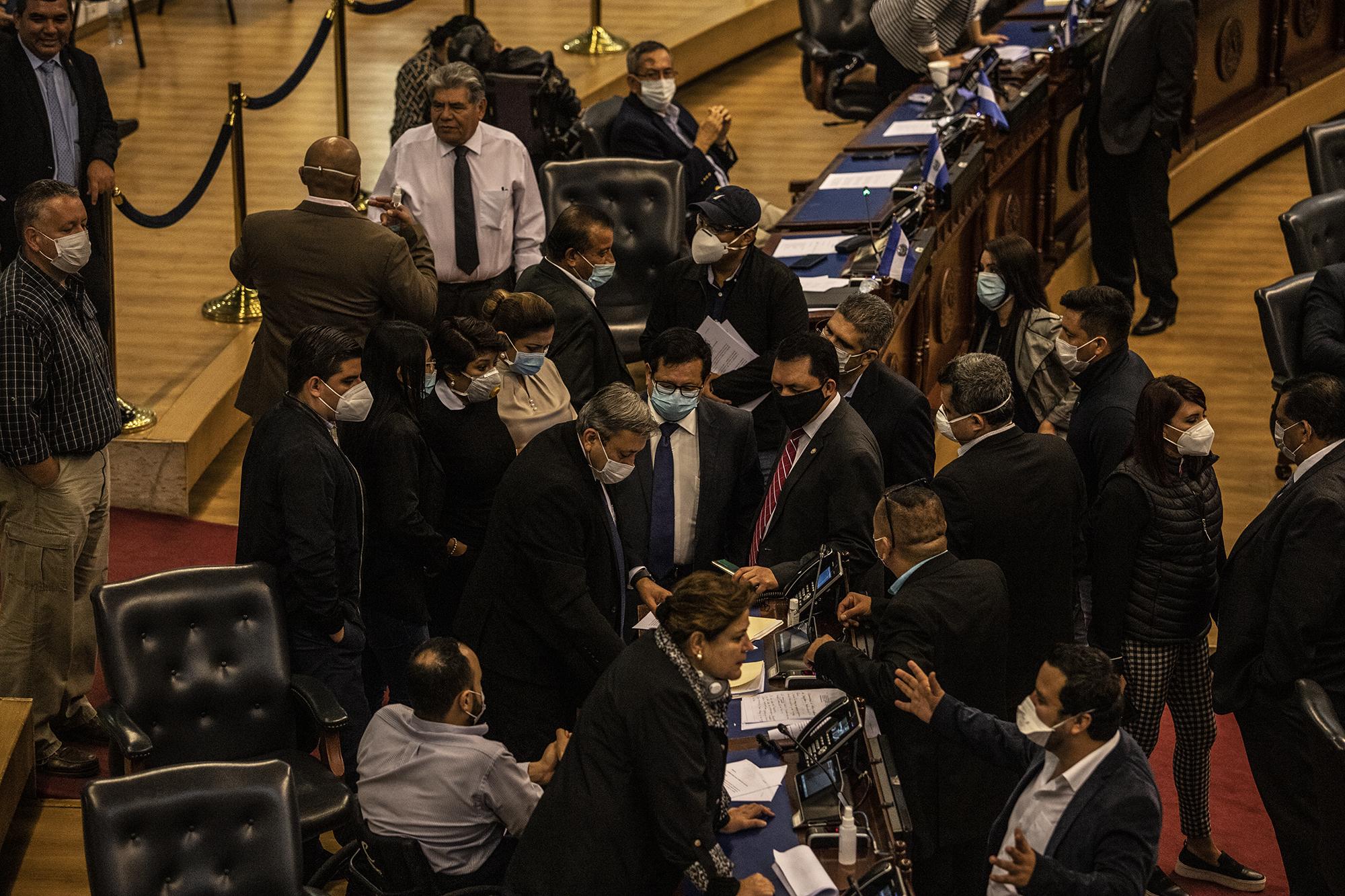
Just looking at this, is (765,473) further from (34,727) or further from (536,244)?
(34,727)

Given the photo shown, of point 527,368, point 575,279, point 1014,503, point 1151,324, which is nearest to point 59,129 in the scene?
point 575,279

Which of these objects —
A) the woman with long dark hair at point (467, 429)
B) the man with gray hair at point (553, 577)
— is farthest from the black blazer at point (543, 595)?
the woman with long dark hair at point (467, 429)

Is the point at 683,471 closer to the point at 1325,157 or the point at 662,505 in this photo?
the point at 662,505

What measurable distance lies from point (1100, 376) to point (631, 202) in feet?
7.51

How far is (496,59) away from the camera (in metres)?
7.57

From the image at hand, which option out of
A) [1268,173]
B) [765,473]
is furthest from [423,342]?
[1268,173]

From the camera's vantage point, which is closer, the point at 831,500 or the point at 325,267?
the point at 831,500

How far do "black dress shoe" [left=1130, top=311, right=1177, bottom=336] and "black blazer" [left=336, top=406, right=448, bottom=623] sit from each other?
515 centimetres

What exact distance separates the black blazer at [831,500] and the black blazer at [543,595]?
0.51 metres

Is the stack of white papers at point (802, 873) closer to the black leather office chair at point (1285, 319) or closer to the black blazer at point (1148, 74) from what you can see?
the black leather office chair at point (1285, 319)

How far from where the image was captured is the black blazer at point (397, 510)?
4.72 m

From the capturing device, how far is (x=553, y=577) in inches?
167

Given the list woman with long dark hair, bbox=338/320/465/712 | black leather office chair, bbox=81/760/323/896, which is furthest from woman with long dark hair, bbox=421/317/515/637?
black leather office chair, bbox=81/760/323/896

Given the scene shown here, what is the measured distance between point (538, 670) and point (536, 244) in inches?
96.8
